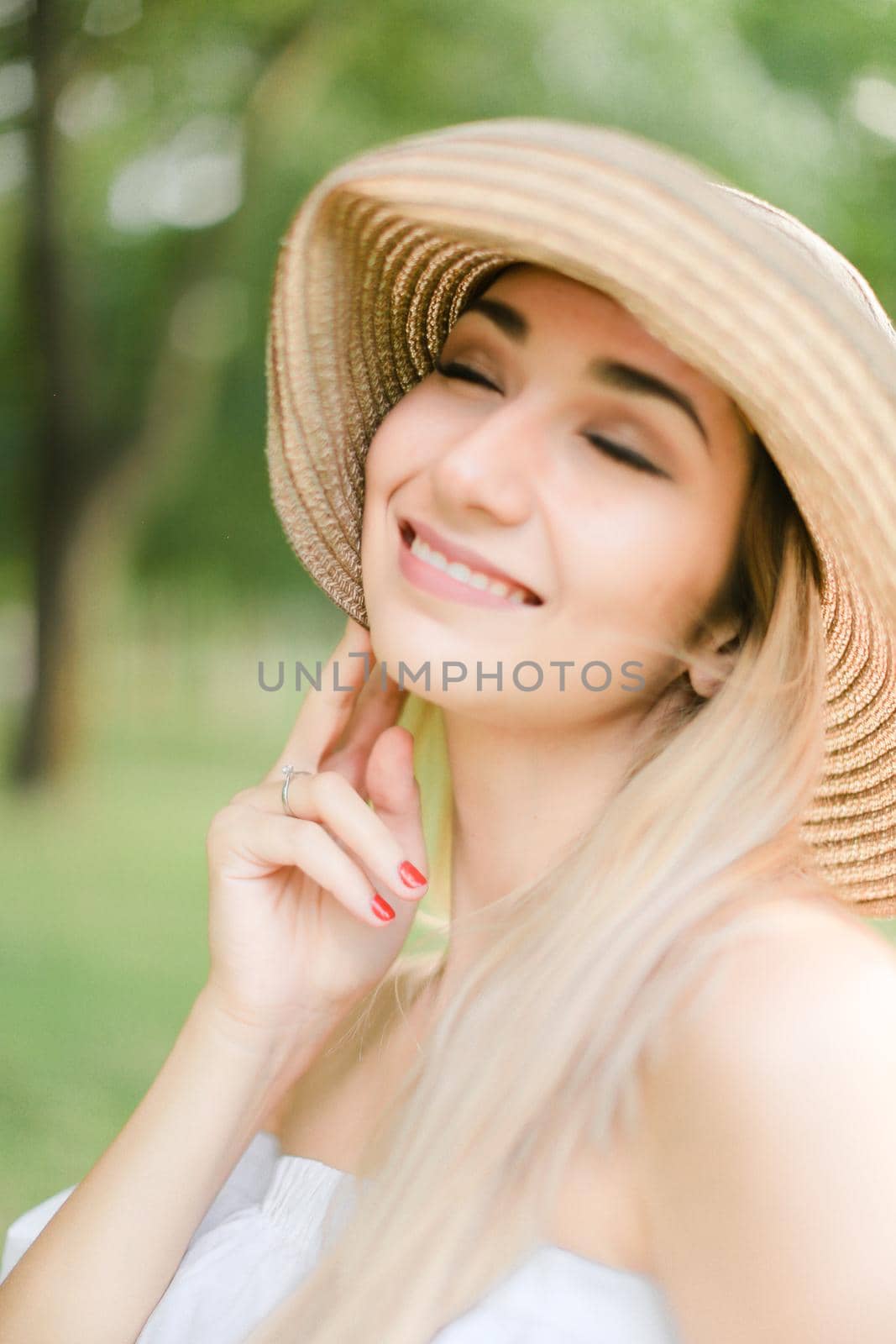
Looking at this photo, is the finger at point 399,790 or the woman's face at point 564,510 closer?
the woman's face at point 564,510

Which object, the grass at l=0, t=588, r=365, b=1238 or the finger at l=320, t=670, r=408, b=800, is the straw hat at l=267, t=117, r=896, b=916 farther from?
the grass at l=0, t=588, r=365, b=1238

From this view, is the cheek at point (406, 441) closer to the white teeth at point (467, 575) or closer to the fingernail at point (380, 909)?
the white teeth at point (467, 575)

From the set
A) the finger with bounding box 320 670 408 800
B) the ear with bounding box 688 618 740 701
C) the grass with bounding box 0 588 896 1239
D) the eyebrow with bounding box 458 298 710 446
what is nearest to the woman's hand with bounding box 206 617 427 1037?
the finger with bounding box 320 670 408 800

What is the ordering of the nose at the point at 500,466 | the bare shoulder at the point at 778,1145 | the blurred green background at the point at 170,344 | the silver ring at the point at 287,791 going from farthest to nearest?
1. the blurred green background at the point at 170,344
2. the silver ring at the point at 287,791
3. the nose at the point at 500,466
4. the bare shoulder at the point at 778,1145

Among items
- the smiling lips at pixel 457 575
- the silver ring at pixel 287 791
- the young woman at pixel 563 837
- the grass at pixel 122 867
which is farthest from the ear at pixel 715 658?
the grass at pixel 122 867

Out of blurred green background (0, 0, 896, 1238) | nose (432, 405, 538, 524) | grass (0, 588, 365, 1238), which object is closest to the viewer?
nose (432, 405, 538, 524)

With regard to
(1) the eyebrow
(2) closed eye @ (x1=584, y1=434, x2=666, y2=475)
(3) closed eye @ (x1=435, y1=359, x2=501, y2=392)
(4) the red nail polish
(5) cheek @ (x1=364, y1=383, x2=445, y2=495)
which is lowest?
(4) the red nail polish

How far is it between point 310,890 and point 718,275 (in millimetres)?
843

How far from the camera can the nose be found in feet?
3.84

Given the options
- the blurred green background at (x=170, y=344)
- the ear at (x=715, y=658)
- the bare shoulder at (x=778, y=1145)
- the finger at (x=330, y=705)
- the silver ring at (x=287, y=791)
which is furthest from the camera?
the blurred green background at (x=170, y=344)

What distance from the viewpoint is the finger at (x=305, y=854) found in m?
1.32

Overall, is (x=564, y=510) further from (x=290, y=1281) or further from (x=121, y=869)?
(x=121, y=869)

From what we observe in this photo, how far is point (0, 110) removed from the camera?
556 centimetres

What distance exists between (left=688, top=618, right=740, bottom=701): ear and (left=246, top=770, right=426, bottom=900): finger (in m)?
0.37
